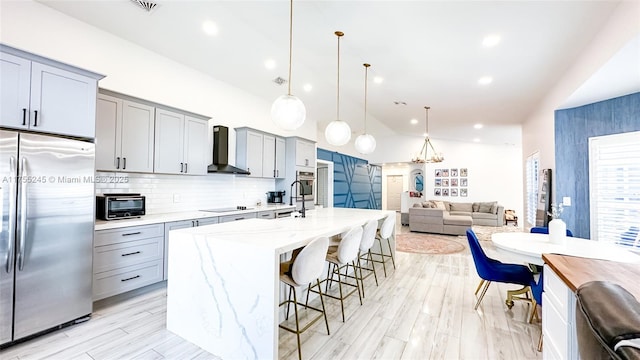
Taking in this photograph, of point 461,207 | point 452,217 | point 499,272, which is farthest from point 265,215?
point 461,207

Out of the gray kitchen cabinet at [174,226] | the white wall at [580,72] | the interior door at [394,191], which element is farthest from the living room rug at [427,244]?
the interior door at [394,191]

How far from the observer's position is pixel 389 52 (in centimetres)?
323

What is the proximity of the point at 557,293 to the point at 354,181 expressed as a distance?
839 centimetres

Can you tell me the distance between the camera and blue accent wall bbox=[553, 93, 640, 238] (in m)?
3.33

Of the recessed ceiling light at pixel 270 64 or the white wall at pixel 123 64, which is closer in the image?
the white wall at pixel 123 64

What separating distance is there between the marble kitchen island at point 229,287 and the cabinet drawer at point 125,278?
943 mm

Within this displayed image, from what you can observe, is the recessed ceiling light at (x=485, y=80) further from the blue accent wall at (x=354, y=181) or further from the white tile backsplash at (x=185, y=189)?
the blue accent wall at (x=354, y=181)

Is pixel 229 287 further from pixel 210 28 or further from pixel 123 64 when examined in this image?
pixel 123 64

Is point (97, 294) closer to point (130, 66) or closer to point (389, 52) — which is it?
point (130, 66)

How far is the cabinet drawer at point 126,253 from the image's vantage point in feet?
8.69

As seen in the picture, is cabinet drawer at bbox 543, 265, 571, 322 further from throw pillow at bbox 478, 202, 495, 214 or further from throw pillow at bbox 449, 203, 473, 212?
throw pillow at bbox 449, 203, 473, 212

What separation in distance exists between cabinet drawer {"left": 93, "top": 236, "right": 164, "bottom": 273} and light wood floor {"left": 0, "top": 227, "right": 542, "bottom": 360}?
43 cm

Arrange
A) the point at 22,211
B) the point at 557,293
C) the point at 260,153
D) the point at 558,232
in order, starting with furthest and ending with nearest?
the point at 260,153
the point at 558,232
the point at 22,211
the point at 557,293

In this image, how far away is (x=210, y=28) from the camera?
10.6 ft
